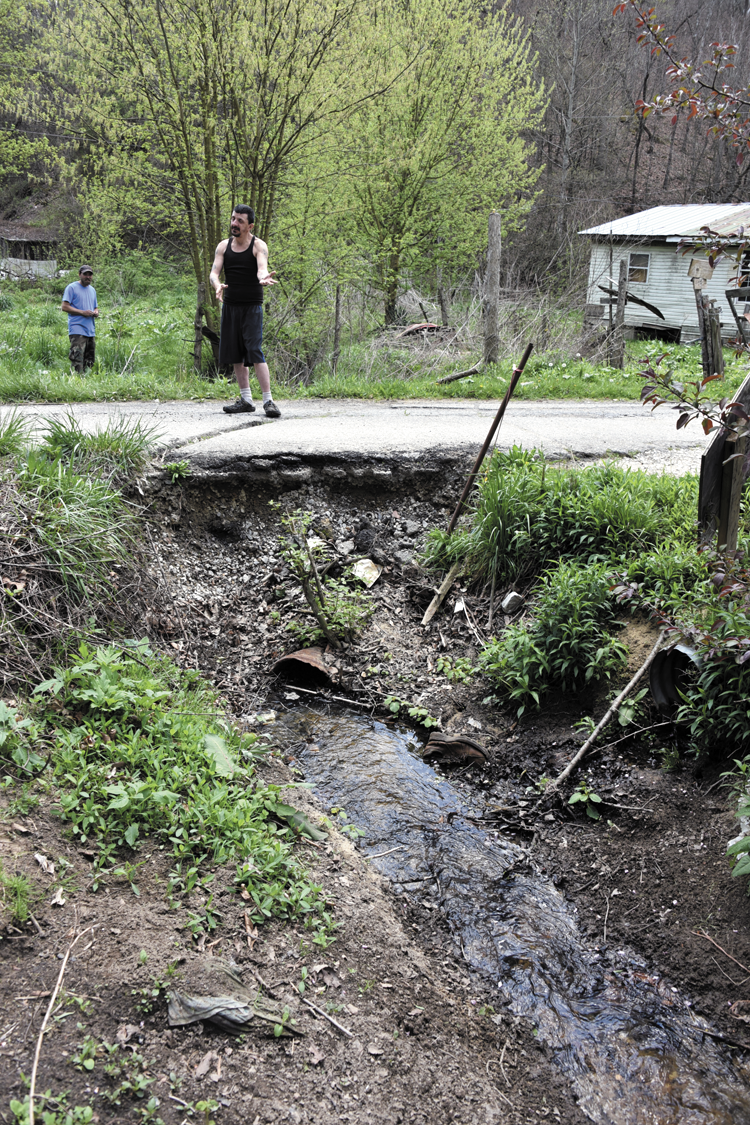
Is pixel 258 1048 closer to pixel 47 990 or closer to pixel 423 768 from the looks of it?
pixel 47 990

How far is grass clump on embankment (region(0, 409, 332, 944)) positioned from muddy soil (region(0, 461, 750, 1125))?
0.11m

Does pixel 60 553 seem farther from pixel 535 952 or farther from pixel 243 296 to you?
pixel 243 296

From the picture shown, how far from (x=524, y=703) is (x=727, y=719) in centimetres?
118

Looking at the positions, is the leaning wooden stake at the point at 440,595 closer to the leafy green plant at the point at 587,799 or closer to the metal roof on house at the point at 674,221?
the leafy green plant at the point at 587,799

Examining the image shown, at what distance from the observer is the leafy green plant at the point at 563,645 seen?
13.3 feet

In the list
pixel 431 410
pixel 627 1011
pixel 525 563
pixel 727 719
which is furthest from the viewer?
pixel 431 410

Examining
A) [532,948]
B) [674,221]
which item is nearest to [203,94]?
[532,948]

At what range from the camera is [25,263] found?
947 inches

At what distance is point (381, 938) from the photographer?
8.74 feet

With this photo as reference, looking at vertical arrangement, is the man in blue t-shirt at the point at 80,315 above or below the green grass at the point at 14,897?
above

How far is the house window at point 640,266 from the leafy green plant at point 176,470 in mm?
21695

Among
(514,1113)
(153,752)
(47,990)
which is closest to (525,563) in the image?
(153,752)

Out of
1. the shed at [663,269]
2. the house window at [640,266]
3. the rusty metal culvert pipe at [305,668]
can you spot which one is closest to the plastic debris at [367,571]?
the rusty metal culvert pipe at [305,668]

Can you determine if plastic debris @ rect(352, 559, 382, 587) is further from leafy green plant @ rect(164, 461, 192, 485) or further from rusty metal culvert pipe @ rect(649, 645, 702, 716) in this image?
rusty metal culvert pipe @ rect(649, 645, 702, 716)
